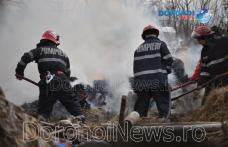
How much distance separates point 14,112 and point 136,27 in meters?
16.9

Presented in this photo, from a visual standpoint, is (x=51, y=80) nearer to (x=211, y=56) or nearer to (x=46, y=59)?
(x=46, y=59)

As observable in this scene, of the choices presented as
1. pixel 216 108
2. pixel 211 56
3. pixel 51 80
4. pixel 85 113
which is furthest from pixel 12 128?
pixel 85 113

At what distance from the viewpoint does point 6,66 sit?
17047mm

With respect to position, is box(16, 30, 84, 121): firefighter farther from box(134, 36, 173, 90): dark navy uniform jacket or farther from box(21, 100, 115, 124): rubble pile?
box(21, 100, 115, 124): rubble pile

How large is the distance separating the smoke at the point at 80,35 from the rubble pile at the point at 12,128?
9686 millimetres

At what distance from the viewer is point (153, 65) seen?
29.7 feet

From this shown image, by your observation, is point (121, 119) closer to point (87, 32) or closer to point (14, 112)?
point (14, 112)

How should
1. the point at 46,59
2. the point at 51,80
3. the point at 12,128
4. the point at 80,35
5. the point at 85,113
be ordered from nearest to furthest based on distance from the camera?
the point at 12,128 < the point at 51,80 < the point at 46,59 < the point at 85,113 < the point at 80,35

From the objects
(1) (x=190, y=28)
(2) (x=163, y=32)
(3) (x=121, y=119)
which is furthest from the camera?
(1) (x=190, y=28)

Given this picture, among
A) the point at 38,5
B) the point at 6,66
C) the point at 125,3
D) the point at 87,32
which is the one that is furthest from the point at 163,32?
the point at 6,66

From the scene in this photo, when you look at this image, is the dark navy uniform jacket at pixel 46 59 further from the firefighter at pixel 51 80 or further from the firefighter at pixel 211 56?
the firefighter at pixel 211 56

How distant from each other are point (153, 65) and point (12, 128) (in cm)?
502

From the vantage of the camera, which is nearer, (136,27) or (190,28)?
(136,27)

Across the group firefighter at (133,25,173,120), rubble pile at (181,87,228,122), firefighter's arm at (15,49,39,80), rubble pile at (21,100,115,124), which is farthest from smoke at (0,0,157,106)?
rubble pile at (181,87,228,122)
